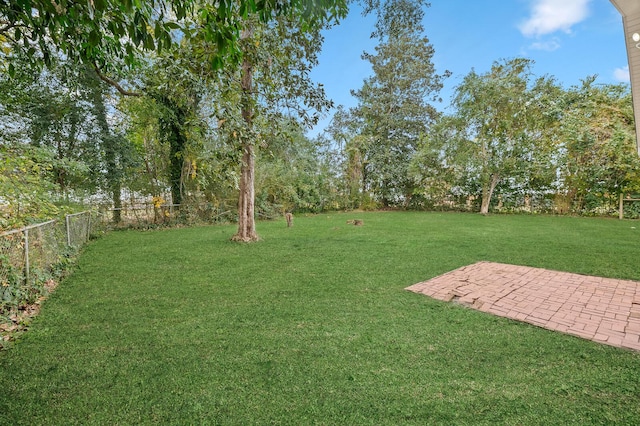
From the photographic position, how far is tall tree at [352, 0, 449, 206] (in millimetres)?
16500

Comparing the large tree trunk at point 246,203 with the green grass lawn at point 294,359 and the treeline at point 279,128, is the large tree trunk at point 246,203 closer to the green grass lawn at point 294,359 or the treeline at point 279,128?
the treeline at point 279,128

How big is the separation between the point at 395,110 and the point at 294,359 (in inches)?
681

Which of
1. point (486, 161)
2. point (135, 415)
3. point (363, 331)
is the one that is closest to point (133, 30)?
point (135, 415)

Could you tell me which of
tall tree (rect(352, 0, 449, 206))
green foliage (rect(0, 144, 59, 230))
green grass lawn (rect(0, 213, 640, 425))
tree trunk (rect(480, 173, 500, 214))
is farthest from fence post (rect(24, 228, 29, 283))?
tree trunk (rect(480, 173, 500, 214))

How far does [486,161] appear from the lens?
13023mm

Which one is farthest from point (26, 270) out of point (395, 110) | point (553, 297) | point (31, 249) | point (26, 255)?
point (395, 110)

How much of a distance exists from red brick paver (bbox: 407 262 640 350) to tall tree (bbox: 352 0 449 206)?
41.0 feet

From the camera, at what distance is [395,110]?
1708cm

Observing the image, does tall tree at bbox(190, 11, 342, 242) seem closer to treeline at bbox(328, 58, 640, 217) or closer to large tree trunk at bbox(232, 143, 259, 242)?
large tree trunk at bbox(232, 143, 259, 242)

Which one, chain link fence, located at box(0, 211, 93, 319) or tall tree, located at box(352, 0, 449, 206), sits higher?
tall tree, located at box(352, 0, 449, 206)

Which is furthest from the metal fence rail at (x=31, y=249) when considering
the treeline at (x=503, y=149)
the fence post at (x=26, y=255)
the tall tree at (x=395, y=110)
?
the tall tree at (x=395, y=110)

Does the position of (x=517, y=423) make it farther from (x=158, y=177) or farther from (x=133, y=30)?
(x=158, y=177)

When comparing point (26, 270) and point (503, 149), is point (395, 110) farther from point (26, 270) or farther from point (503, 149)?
point (26, 270)

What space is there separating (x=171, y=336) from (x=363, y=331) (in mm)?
1649
